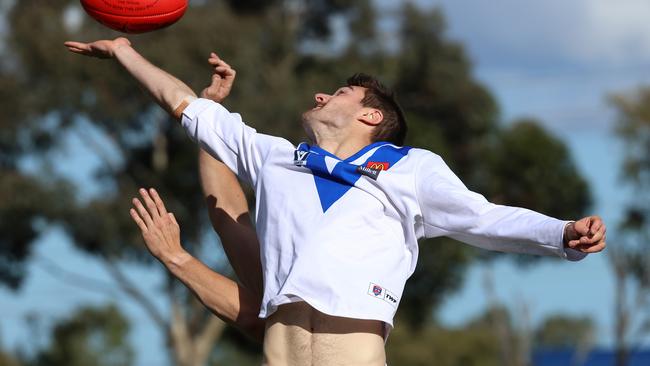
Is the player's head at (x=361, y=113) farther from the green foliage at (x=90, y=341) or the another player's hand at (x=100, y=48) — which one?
the green foliage at (x=90, y=341)

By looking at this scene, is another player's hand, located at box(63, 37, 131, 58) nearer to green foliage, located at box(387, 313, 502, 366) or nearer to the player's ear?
the player's ear

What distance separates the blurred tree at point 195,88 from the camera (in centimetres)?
3278

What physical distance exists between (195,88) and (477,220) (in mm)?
25585

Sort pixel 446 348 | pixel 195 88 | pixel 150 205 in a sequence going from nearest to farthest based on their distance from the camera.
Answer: pixel 150 205, pixel 195 88, pixel 446 348

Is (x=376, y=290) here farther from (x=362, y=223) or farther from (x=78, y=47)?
(x=78, y=47)

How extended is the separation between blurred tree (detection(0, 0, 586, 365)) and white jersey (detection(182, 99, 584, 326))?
25.2 m

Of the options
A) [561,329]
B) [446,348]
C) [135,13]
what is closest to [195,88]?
[135,13]

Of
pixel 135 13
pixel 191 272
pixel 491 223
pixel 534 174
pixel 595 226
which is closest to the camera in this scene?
pixel 595 226

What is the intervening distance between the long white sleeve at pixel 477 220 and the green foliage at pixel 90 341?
37.5m

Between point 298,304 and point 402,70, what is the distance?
31.3 metres

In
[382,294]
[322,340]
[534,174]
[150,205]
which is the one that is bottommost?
[534,174]

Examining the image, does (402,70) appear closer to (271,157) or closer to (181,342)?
(181,342)

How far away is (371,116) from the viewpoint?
647 cm

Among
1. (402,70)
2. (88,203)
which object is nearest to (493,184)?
(402,70)
